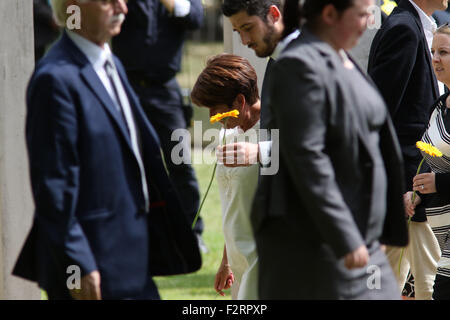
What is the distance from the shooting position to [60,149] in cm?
271

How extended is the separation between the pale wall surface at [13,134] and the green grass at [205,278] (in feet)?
4.52

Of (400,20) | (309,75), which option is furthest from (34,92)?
(400,20)

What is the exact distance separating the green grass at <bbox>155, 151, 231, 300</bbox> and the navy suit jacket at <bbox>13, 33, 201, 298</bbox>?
285 centimetres

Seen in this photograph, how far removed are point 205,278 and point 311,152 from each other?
398 cm

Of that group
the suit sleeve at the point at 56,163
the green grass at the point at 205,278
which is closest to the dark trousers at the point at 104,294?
the suit sleeve at the point at 56,163

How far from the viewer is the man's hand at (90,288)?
279cm

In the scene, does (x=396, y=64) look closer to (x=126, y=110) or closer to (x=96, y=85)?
(x=126, y=110)

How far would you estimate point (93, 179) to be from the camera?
9.16ft

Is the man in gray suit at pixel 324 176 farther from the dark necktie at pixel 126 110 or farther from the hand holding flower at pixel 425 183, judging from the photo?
the hand holding flower at pixel 425 183

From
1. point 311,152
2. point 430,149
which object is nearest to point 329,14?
point 311,152

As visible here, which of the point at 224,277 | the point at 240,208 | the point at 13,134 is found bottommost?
the point at 224,277

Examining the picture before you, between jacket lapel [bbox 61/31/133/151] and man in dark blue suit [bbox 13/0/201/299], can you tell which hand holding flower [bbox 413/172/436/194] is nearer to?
man in dark blue suit [bbox 13/0/201/299]

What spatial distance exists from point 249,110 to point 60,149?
126 centimetres
